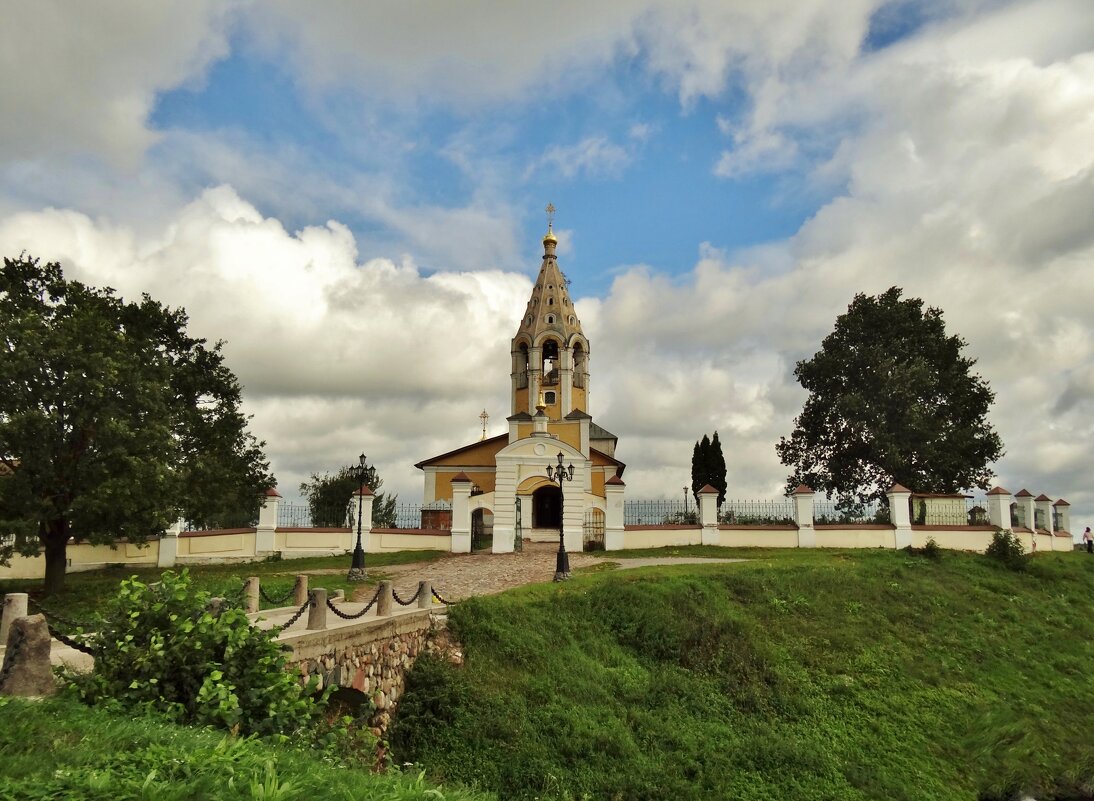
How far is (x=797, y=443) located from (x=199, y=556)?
24.7 m

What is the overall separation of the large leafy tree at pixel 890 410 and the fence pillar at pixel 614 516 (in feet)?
40.4

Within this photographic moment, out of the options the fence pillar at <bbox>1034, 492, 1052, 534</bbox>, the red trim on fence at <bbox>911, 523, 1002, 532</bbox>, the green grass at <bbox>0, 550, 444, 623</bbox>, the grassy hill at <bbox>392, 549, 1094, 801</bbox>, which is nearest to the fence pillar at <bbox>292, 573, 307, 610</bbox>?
the green grass at <bbox>0, 550, 444, 623</bbox>

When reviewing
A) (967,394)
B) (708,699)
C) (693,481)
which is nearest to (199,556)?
(708,699)

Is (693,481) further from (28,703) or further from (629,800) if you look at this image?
(28,703)

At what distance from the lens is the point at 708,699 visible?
12.0m

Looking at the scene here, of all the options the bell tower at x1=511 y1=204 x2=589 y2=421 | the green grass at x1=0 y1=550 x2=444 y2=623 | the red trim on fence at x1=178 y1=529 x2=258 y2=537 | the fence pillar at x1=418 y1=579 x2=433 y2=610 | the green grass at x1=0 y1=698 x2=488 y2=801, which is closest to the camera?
the green grass at x1=0 y1=698 x2=488 y2=801

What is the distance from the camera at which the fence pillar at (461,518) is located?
→ 23766 millimetres

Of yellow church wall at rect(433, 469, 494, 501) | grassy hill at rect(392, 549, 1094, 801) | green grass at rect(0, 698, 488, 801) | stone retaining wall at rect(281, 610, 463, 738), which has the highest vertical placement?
yellow church wall at rect(433, 469, 494, 501)

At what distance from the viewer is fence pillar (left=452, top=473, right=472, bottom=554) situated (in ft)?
78.0

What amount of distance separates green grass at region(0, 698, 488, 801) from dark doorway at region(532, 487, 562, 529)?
922 inches

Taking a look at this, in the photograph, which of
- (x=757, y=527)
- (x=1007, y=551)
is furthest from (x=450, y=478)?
(x=1007, y=551)

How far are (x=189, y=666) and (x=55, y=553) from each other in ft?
40.0

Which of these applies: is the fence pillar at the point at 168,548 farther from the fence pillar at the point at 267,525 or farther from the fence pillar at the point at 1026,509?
the fence pillar at the point at 1026,509

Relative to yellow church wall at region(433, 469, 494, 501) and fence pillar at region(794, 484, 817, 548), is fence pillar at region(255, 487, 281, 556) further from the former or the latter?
fence pillar at region(794, 484, 817, 548)
